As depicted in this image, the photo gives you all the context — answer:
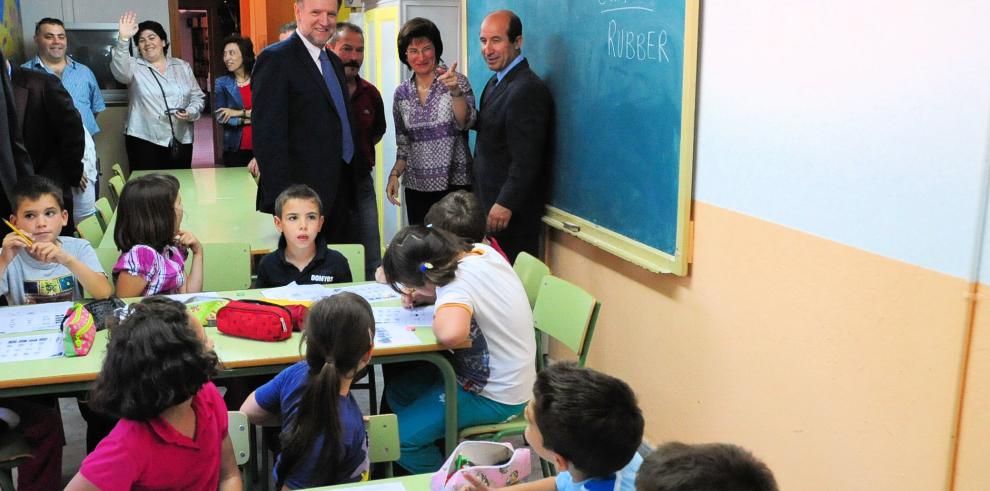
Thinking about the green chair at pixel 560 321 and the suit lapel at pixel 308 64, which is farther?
the suit lapel at pixel 308 64

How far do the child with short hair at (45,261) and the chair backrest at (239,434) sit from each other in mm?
1164

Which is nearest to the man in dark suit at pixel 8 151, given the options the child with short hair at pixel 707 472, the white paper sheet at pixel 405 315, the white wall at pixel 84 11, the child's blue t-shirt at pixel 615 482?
the white paper sheet at pixel 405 315

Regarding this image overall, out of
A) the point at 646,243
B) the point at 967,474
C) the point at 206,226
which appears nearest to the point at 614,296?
the point at 646,243

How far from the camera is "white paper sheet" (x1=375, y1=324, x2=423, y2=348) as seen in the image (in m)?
2.56

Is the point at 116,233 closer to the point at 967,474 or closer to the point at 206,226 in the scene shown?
the point at 206,226

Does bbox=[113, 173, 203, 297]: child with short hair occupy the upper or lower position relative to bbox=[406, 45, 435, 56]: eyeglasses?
A: lower

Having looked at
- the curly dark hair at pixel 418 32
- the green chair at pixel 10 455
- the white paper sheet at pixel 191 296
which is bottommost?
the green chair at pixel 10 455

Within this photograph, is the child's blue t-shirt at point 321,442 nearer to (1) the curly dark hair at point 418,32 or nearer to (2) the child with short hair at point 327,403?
(2) the child with short hair at point 327,403

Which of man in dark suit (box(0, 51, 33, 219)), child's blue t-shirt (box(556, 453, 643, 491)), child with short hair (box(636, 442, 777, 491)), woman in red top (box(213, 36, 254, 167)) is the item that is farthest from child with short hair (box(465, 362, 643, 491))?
woman in red top (box(213, 36, 254, 167))

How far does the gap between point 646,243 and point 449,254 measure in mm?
936

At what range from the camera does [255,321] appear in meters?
2.58

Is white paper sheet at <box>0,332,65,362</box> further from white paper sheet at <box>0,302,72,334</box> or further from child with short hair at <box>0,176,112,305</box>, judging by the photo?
child with short hair at <box>0,176,112,305</box>

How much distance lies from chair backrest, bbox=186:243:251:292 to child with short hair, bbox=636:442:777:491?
2.48 metres

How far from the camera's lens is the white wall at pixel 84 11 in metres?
7.92
